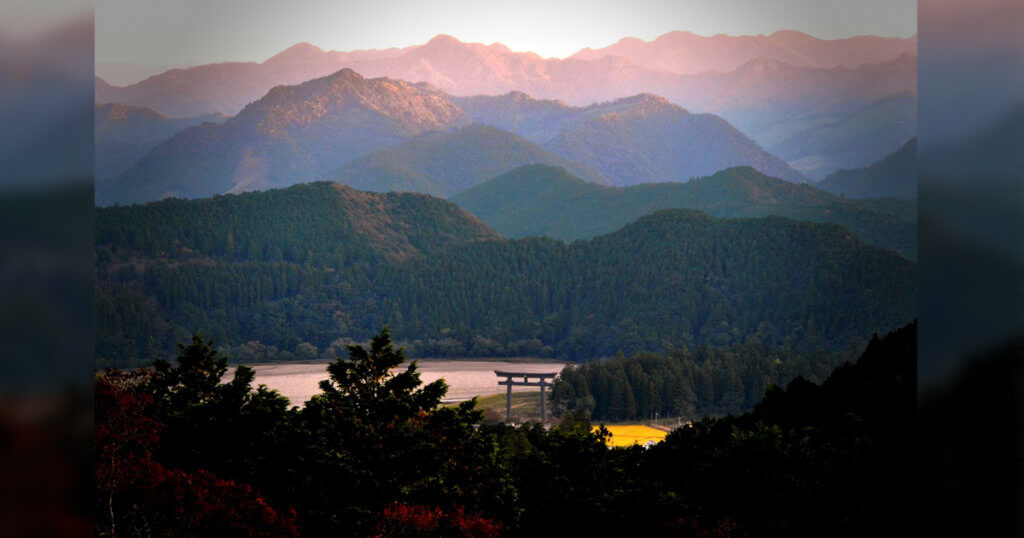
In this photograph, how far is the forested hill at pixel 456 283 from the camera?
5094 cm

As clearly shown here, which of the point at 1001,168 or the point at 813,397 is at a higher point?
the point at 1001,168

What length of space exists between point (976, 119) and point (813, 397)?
11.9 metres

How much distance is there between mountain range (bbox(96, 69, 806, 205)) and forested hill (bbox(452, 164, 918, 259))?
3863 mm

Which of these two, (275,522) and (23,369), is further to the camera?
(275,522)

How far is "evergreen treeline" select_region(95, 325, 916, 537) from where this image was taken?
7.38 meters

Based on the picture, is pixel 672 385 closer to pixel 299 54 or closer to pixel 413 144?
pixel 299 54

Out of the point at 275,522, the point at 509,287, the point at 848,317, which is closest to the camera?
the point at 275,522

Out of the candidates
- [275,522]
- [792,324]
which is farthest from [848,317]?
[275,522]

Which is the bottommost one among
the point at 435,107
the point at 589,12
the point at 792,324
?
the point at 792,324

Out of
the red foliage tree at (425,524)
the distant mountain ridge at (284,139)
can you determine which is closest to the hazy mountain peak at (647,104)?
the distant mountain ridge at (284,139)

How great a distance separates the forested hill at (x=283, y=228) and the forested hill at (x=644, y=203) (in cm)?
1471

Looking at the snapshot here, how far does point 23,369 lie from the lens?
1846mm

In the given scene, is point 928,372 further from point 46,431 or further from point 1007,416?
point 46,431

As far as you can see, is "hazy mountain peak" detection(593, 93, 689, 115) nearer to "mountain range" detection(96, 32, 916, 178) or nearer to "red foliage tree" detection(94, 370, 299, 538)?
"mountain range" detection(96, 32, 916, 178)
